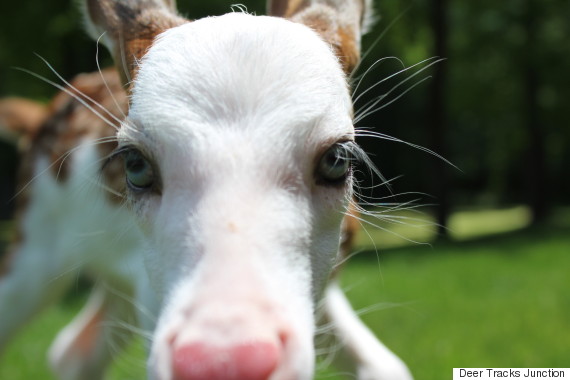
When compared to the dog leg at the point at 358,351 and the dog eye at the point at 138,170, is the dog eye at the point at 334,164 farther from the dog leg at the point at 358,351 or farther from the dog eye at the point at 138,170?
the dog leg at the point at 358,351

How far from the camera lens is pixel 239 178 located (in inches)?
88.2

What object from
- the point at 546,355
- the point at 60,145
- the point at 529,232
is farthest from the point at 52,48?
the point at 546,355

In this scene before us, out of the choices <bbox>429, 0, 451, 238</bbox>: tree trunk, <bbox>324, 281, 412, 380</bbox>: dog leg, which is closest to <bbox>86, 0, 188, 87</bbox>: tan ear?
<bbox>324, 281, 412, 380</bbox>: dog leg

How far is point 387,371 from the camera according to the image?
400cm

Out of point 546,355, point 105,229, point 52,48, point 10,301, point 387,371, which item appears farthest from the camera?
point 52,48

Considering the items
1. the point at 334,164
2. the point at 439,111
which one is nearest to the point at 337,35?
the point at 334,164

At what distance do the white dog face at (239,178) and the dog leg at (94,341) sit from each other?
2596mm

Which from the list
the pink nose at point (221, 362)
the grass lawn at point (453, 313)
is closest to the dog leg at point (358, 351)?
the grass lawn at point (453, 313)

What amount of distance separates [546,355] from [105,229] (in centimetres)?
361

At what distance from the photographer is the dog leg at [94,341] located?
4965 millimetres

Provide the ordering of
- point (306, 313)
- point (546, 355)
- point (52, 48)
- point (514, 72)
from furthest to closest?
1. point (514, 72)
2. point (52, 48)
3. point (546, 355)
4. point (306, 313)

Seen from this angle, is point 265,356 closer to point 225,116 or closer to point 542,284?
point 225,116

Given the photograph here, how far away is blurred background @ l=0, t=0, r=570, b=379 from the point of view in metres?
6.07

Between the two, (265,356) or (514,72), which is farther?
(514,72)
